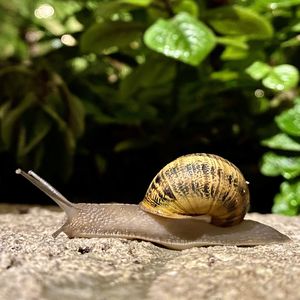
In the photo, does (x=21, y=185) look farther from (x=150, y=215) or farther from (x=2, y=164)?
(x=150, y=215)

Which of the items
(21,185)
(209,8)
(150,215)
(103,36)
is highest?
(209,8)

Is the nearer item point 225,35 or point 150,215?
point 150,215

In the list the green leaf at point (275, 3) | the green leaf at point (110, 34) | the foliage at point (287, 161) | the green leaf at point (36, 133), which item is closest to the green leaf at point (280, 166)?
the foliage at point (287, 161)

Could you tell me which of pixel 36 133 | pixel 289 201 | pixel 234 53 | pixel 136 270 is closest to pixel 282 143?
pixel 289 201

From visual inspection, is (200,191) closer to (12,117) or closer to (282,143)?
(282,143)

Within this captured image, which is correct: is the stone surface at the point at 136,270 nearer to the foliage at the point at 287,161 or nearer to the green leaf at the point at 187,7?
the foliage at the point at 287,161

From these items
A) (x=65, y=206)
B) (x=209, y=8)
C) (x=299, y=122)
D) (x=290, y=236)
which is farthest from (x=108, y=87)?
(x=290, y=236)

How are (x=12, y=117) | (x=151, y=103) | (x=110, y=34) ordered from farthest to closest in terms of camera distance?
(x=151, y=103) < (x=12, y=117) < (x=110, y=34)
